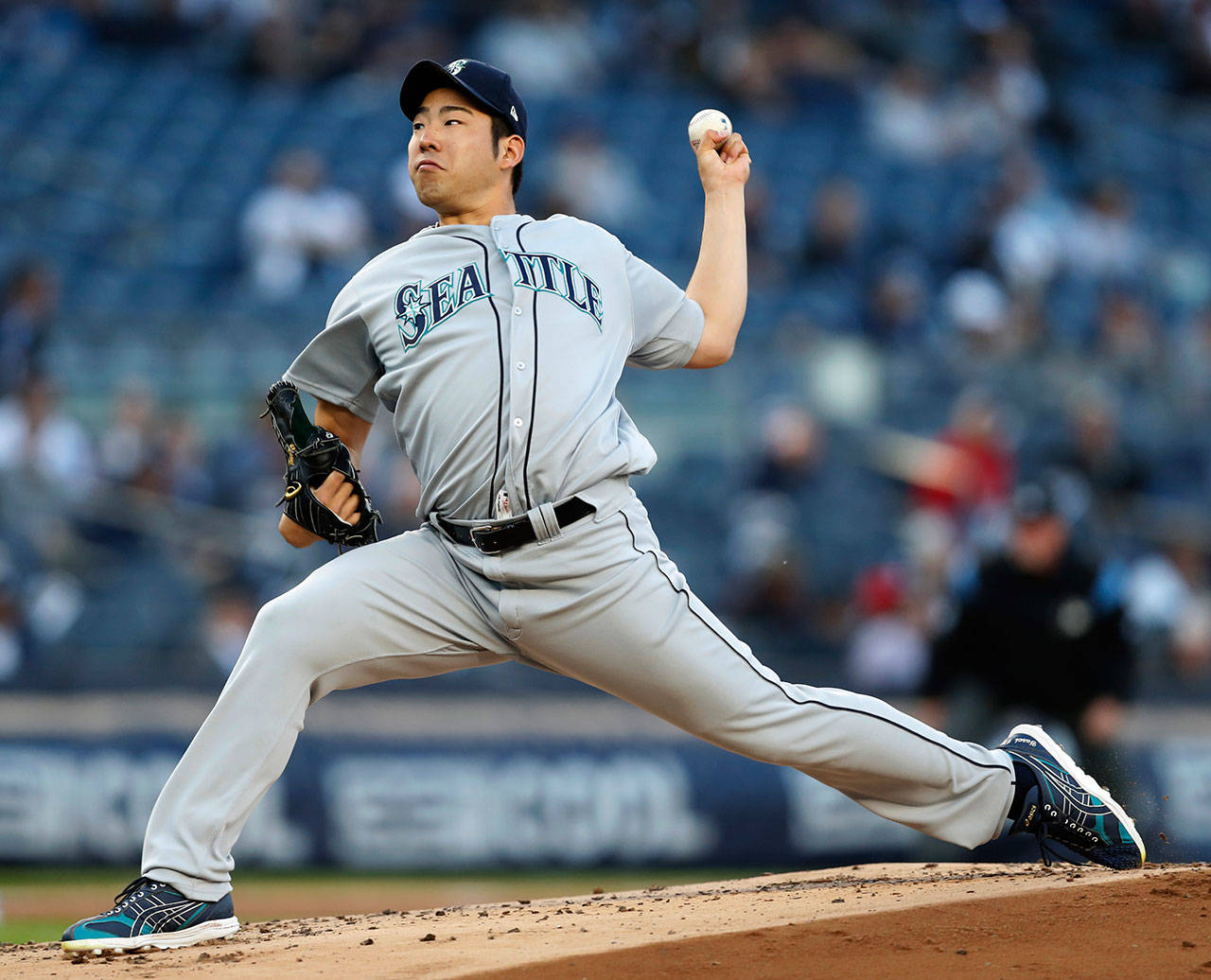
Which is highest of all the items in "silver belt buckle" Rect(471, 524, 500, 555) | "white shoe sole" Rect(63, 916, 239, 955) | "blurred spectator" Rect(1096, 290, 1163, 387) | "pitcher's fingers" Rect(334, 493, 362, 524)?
"blurred spectator" Rect(1096, 290, 1163, 387)

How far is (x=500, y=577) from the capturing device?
3.22 metres

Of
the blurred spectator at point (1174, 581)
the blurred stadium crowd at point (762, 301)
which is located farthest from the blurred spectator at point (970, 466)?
the blurred spectator at point (1174, 581)

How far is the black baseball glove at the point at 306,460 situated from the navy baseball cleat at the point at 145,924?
82cm

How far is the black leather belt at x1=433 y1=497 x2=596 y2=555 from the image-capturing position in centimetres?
317

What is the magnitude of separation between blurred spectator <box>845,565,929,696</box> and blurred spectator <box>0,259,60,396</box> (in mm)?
4784

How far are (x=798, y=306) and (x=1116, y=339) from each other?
2074 mm

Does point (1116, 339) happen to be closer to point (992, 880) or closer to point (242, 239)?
point (242, 239)

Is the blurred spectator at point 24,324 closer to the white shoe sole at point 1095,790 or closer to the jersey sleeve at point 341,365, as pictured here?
the jersey sleeve at point 341,365

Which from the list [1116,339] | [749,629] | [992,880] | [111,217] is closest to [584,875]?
[749,629]

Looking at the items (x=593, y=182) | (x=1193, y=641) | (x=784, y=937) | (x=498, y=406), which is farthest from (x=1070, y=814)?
(x=593, y=182)

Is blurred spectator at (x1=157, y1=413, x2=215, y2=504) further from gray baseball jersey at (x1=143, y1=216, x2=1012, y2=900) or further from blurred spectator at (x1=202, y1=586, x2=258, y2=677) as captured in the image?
gray baseball jersey at (x1=143, y1=216, x2=1012, y2=900)

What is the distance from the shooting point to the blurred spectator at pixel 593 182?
10.9 meters

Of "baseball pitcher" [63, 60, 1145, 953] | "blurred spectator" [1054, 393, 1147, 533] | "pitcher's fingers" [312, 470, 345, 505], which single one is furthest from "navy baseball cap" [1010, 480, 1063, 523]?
"pitcher's fingers" [312, 470, 345, 505]

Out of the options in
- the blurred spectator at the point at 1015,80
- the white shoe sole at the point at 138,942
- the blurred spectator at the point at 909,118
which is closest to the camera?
the white shoe sole at the point at 138,942
